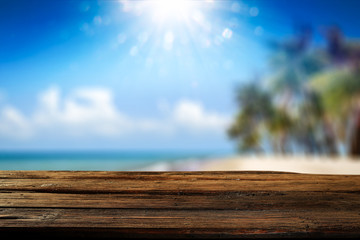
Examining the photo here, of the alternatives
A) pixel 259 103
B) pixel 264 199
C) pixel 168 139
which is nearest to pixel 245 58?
pixel 259 103

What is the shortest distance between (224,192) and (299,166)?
34.3ft

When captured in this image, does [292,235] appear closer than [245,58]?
Yes

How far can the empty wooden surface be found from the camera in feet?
2.44

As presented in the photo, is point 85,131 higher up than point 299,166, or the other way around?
point 85,131

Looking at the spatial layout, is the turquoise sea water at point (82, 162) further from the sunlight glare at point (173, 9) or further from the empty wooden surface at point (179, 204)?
the empty wooden surface at point (179, 204)

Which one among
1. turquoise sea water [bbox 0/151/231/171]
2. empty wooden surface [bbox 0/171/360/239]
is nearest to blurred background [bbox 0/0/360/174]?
turquoise sea water [bbox 0/151/231/171]

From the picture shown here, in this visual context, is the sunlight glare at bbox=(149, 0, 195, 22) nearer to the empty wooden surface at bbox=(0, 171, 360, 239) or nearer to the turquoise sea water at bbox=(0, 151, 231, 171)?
the empty wooden surface at bbox=(0, 171, 360, 239)

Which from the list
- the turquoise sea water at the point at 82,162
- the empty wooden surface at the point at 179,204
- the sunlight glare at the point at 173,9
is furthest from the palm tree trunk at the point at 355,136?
the empty wooden surface at the point at 179,204

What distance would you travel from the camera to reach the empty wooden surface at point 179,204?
0.74m

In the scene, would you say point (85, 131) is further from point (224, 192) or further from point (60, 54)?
point (224, 192)

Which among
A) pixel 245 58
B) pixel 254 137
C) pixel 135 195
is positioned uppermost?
pixel 245 58

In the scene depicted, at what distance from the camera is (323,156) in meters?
12.0

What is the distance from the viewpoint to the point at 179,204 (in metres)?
0.83

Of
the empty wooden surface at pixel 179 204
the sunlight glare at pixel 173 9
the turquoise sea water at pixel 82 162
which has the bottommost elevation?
the empty wooden surface at pixel 179 204
